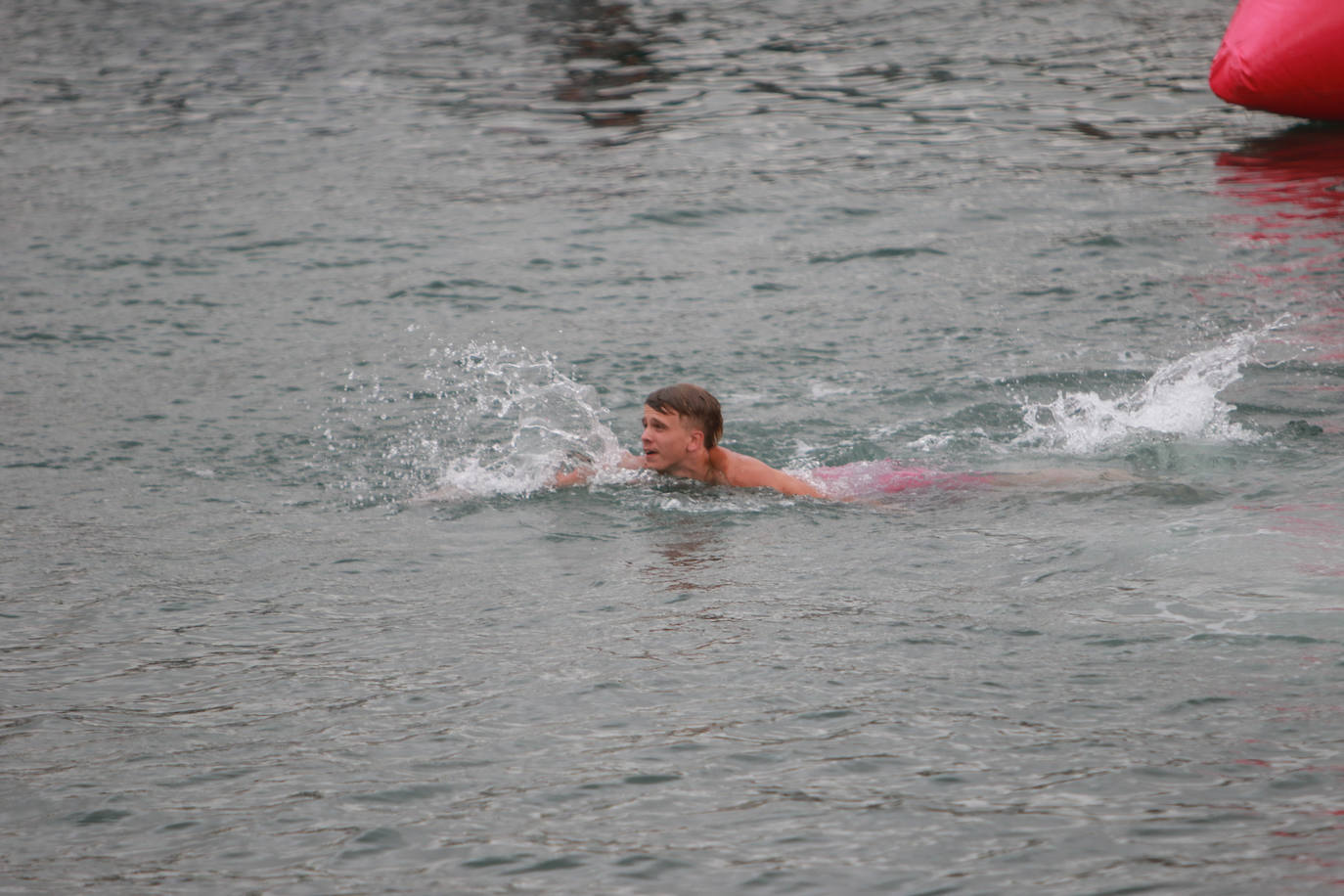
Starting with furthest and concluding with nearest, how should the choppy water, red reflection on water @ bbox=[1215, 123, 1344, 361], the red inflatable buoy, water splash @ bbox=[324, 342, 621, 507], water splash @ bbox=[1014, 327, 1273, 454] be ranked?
the red inflatable buoy < red reflection on water @ bbox=[1215, 123, 1344, 361] < water splash @ bbox=[1014, 327, 1273, 454] < water splash @ bbox=[324, 342, 621, 507] < the choppy water

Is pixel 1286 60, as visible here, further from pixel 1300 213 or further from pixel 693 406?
pixel 693 406

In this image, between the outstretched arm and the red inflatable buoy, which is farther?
the red inflatable buoy

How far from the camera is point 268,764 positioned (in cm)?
531

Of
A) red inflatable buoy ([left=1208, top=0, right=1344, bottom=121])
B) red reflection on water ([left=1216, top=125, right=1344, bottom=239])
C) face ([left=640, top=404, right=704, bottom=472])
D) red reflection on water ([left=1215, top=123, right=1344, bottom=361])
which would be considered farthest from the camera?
red inflatable buoy ([left=1208, top=0, right=1344, bottom=121])

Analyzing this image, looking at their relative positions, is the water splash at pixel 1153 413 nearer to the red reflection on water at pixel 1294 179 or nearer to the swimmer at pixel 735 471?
the swimmer at pixel 735 471

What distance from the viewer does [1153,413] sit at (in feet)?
31.0

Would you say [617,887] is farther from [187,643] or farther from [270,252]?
[270,252]

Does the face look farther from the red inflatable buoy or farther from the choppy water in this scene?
the red inflatable buoy

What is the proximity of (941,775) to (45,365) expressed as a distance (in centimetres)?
887

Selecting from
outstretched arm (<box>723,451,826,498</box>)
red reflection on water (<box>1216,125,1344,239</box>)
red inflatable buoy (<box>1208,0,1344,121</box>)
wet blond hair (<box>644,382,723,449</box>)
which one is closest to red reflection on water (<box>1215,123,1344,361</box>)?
red reflection on water (<box>1216,125,1344,239</box>)

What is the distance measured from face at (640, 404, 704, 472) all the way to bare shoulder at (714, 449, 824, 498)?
264 mm

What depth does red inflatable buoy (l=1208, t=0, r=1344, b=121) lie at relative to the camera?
50.3ft

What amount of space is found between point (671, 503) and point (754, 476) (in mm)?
550

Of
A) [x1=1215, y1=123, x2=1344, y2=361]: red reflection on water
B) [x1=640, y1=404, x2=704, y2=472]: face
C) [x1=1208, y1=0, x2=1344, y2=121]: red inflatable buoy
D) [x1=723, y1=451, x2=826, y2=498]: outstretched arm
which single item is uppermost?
[x1=1208, y1=0, x2=1344, y2=121]: red inflatable buoy
